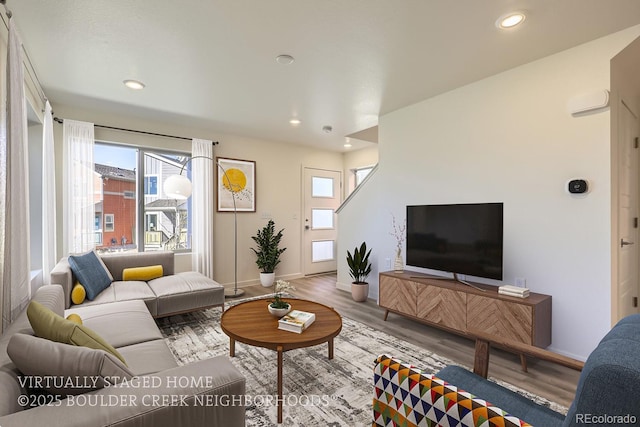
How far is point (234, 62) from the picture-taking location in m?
2.59

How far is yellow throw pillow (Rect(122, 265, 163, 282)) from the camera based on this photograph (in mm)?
3404

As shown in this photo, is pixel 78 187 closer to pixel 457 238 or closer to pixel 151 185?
pixel 151 185

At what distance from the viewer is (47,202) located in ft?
9.77

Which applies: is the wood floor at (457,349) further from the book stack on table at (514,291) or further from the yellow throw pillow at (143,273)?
the yellow throw pillow at (143,273)

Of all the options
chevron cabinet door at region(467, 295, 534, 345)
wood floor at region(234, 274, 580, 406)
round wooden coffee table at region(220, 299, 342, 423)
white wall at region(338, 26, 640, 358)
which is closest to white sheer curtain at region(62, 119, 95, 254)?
wood floor at region(234, 274, 580, 406)

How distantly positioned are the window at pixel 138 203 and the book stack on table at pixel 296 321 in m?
3.00

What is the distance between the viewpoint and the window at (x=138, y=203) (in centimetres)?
395

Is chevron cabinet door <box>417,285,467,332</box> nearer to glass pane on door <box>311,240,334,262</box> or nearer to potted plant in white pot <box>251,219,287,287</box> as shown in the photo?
potted plant in white pot <box>251,219,287,287</box>

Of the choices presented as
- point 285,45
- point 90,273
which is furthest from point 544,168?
point 90,273

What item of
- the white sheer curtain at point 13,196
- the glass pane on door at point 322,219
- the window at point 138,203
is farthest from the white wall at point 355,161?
the white sheer curtain at point 13,196

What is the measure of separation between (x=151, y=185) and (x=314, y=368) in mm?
3563

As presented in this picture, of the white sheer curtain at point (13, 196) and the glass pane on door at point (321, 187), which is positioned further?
the glass pane on door at point (321, 187)

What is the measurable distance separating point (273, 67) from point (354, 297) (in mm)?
3094

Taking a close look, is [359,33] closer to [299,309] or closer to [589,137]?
[589,137]
